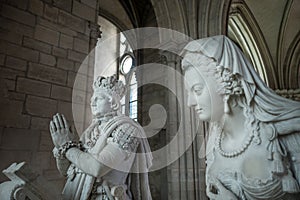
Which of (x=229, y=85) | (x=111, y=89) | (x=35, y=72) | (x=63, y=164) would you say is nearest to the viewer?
(x=229, y=85)

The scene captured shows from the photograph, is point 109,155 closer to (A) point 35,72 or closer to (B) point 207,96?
(B) point 207,96

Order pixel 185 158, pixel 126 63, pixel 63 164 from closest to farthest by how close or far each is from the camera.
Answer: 1. pixel 63 164
2. pixel 185 158
3. pixel 126 63

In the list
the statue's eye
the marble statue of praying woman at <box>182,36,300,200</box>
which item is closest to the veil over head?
the marble statue of praying woman at <box>182,36,300,200</box>

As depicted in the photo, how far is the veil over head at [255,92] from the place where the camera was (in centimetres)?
91

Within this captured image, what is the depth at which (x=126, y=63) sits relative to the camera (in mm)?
8727

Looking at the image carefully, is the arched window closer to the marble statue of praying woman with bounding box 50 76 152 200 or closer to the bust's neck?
the marble statue of praying woman with bounding box 50 76 152 200

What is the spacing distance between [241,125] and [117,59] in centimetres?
804

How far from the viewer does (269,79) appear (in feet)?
30.7

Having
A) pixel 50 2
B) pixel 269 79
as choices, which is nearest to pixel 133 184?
pixel 50 2

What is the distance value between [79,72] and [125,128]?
75.5 inches

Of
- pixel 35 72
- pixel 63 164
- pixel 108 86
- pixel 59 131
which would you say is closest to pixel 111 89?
pixel 108 86

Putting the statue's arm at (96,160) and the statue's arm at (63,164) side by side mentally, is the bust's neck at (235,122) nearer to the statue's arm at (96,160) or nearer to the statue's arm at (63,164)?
the statue's arm at (96,160)

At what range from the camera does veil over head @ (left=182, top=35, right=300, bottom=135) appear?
0.91 metres

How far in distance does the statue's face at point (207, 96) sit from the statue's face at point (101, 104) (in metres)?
0.86
